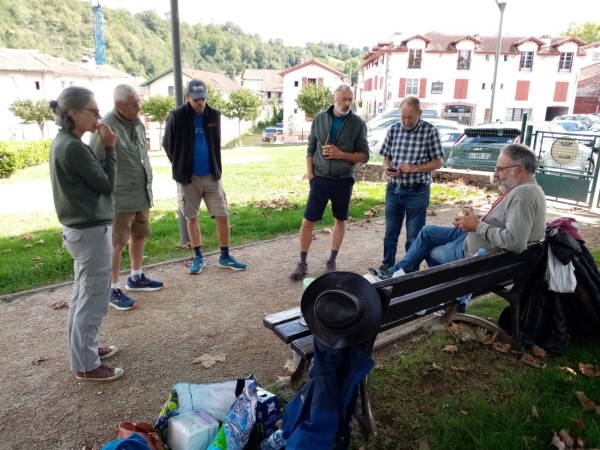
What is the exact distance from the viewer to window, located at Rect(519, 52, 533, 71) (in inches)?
1960

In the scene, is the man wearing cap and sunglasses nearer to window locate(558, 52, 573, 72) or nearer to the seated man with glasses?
the seated man with glasses

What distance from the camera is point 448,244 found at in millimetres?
4066

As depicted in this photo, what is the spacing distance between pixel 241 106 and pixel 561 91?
3490 cm

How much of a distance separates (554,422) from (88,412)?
2862 mm

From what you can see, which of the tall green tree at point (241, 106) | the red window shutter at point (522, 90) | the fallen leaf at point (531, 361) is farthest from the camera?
the red window shutter at point (522, 90)

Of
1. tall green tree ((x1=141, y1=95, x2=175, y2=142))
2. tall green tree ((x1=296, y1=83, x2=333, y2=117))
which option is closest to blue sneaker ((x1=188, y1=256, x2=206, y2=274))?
tall green tree ((x1=141, y1=95, x2=175, y2=142))

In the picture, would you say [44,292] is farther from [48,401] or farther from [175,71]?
[175,71]

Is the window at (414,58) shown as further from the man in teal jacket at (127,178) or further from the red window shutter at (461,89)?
the man in teal jacket at (127,178)

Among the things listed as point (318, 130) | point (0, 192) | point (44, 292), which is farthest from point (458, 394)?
point (0, 192)

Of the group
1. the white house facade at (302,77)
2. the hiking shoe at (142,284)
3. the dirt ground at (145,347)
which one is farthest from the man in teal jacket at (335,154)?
the white house facade at (302,77)

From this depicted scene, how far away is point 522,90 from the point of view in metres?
50.8

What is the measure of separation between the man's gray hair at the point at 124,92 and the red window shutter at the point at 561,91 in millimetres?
56527

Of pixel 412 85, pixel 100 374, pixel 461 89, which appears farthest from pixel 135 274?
pixel 461 89

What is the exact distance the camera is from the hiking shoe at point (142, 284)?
16.1ft
